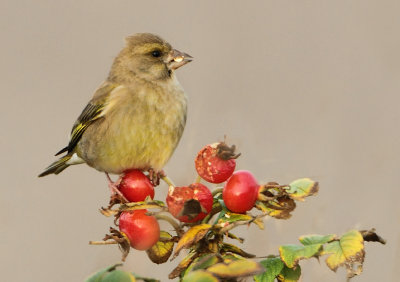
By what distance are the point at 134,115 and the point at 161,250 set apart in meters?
1.22

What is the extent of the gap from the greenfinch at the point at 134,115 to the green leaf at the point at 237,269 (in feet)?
4.15

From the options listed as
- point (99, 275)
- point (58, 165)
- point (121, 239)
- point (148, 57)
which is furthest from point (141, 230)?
point (58, 165)

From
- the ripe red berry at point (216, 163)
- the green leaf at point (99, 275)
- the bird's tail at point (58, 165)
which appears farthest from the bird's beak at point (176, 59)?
the green leaf at point (99, 275)

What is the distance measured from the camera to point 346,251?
1647 millimetres

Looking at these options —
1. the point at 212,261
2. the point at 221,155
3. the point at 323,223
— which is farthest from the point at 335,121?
the point at 212,261

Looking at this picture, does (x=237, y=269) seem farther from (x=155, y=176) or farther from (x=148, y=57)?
(x=148, y=57)

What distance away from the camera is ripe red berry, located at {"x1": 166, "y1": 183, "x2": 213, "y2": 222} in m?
1.69

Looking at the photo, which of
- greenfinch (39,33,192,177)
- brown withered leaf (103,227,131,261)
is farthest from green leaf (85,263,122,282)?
greenfinch (39,33,192,177)

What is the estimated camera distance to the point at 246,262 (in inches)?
55.1

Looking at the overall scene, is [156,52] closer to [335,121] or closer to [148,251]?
[148,251]

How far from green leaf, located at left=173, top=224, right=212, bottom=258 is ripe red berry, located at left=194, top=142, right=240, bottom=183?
0.72 ft

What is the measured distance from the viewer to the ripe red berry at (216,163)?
1.87 m

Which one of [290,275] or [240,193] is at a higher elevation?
[240,193]

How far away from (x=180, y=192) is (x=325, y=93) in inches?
164
